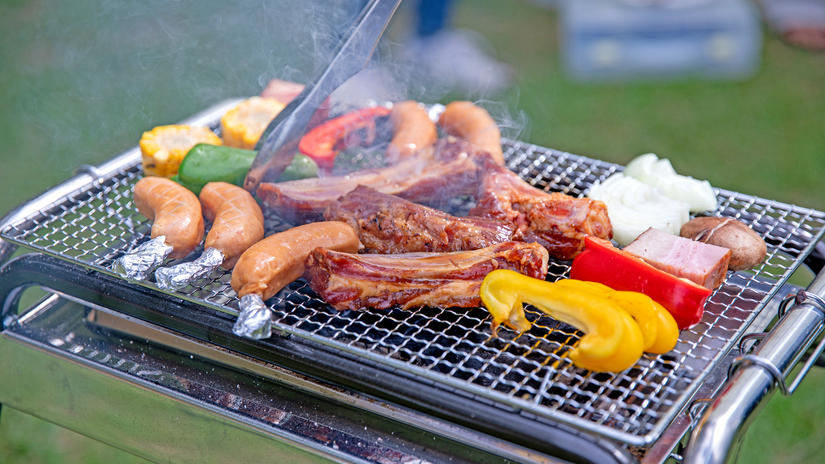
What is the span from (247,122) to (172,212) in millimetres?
1175

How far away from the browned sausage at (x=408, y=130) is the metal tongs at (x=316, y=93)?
547mm

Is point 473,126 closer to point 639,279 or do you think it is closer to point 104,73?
point 639,279

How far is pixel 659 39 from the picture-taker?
945 cm

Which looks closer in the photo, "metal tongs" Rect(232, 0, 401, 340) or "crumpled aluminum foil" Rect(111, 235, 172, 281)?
"crumpled aluminum foil" Rect(111, 235, 172, 281)

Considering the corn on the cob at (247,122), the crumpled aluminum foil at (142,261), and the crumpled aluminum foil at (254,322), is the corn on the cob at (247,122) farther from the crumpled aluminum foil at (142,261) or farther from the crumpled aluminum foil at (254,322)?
the crumpled aluminum foil at (254,322)

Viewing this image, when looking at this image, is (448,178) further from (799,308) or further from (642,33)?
(642,33)

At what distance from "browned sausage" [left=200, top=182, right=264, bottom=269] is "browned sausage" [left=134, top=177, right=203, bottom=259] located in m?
0.09

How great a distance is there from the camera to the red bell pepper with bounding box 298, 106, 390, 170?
3.73 meters

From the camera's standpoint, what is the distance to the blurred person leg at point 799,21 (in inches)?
434

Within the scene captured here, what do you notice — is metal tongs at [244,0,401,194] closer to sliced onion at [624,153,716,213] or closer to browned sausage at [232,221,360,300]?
browned sausage at [232,221,360,300]

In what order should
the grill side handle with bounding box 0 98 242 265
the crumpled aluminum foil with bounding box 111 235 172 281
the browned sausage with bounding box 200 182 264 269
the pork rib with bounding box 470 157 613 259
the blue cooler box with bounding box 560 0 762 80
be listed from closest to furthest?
the crumpled aluminum foil with bounding box 111 235 172 281, the browned sausage with bounding box 200 182 264 269, the pork rib with bounding box 470 157 613 259, the grill side handle with bounding box 0 98 242 265, the blue cooler box with bounding box 560 0 762 80

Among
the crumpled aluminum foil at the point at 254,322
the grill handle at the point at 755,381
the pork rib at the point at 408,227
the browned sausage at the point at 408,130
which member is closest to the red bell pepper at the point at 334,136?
the browned sausage at the point at 408,130

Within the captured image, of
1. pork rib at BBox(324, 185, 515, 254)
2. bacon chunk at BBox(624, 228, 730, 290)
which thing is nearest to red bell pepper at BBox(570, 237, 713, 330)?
bacon chunk at BBox(624, 228, 730, 290)

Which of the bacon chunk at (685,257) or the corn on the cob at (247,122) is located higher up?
the corn on the cob at (247,122)
